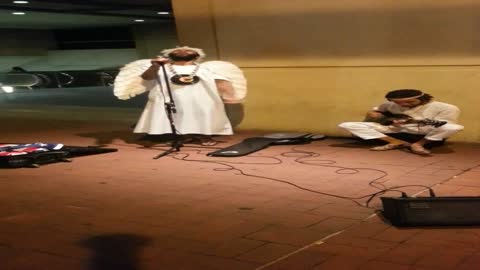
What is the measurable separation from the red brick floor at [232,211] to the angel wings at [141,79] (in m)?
0.77

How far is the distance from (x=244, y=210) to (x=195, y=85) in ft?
A: 11.1

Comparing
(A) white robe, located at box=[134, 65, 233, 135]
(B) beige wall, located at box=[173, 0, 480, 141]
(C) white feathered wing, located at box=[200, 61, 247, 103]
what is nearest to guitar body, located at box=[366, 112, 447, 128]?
(B) beige wall, located at box=[173, 0, 480, 141]

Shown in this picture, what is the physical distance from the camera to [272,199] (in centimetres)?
510

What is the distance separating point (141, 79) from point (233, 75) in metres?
1.17

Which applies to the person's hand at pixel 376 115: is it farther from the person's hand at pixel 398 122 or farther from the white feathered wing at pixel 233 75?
the white feathered wing at pixel 233 75

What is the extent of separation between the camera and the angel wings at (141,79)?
25.9 feet

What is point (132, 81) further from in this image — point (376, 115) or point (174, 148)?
point (376, 115)

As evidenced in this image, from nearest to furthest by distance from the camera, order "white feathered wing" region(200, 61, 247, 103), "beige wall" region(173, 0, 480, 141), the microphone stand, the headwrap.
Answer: the headwrap < "beige wall" region(173, 0, 480, 141) < the microphone stand < "white feathered wing" region(200, 61, 247, 103)

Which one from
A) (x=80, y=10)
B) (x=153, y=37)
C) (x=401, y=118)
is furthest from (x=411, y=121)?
(x=153, y=37)

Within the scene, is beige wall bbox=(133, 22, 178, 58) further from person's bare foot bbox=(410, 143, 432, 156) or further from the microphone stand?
person's bare foot bbox=(410, 143, 432, 156)

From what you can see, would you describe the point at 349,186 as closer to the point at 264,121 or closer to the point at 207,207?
the point at 207,207

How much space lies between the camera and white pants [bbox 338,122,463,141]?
21.8 ft

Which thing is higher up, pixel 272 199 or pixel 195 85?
pixel 195 85

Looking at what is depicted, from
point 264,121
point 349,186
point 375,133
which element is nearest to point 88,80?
point 264,121
